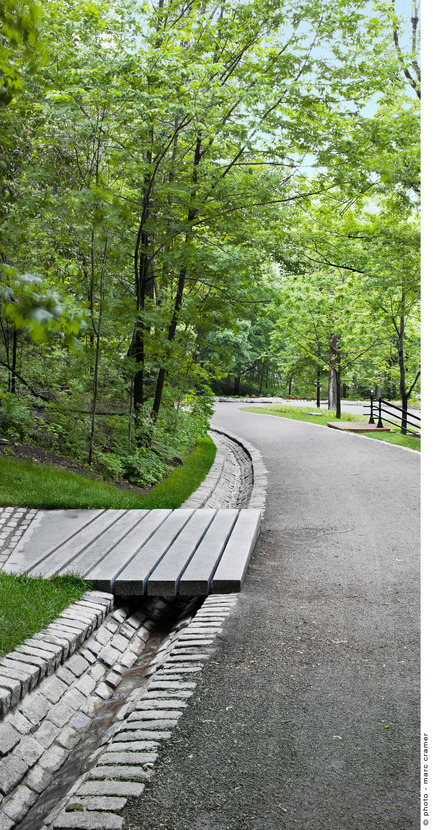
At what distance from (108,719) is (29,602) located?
0.93 metres

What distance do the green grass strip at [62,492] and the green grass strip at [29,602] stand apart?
5.53ft

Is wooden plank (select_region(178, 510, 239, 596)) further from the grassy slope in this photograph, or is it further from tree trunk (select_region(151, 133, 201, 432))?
tree trunk (select_region(151, 133, 201, 432))

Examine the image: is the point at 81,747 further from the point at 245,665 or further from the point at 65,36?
the point at 65,36

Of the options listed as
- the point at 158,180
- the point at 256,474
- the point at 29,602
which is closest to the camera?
the point at 29,602

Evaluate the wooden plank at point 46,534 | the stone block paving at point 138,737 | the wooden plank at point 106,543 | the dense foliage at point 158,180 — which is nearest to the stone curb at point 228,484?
the dense foliage at point 158,180

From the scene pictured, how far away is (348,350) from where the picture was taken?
2184cm

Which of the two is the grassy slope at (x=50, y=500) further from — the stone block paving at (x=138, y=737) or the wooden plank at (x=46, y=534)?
the stone block paving at (x=138, y=737)

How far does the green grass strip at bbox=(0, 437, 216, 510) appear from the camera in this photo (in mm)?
5918

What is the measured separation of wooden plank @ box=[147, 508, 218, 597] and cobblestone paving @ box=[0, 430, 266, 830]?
0.89 feet

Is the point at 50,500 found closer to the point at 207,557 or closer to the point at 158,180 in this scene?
the point at 207,557

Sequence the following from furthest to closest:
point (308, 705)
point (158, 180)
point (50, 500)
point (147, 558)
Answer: point (158, 180)
point (50, 500)
point (147, 558)
point (308, 705)

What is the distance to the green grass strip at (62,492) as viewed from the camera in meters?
5.92

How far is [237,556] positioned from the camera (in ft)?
15.7

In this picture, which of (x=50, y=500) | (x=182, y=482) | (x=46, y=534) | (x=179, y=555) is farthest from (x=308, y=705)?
(x=182, y=482)
